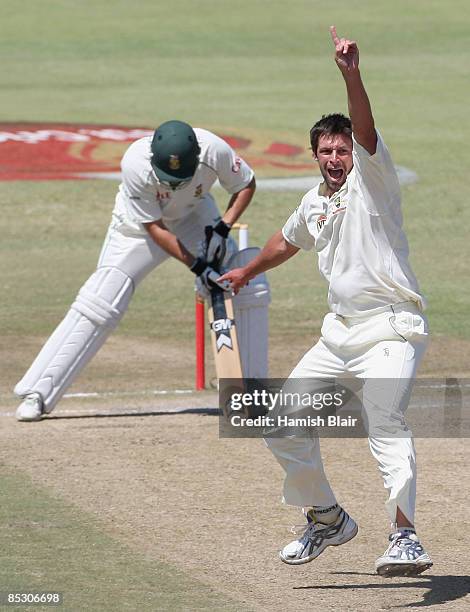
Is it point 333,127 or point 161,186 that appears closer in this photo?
point 333,127

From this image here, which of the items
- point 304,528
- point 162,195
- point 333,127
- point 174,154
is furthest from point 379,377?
point 162,195

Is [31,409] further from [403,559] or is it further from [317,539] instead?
[403,559]

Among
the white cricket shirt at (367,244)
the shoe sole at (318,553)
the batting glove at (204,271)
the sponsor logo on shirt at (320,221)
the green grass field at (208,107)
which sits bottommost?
the shoe sole at (318,553)

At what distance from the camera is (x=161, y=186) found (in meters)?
9.63

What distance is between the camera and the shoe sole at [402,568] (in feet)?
19.5

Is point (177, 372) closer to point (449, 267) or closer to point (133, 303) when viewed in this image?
point (133, 303)

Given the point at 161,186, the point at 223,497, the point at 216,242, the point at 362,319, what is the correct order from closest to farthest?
1. the point at 362,319
2. the point at 223,497
3. the point at 161,186
4. the point at 216,242

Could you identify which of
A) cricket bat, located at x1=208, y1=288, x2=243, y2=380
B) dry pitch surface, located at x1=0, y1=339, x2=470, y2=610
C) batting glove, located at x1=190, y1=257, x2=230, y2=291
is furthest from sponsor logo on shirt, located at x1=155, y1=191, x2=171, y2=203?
dry pitch surface, located at x1=0, y1=339, x2=470, y2=610

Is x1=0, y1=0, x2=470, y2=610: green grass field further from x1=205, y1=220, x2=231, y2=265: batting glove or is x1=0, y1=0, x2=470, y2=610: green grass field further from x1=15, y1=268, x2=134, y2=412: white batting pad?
x1=205, y1=220, x2=231, y2=265: batting glove

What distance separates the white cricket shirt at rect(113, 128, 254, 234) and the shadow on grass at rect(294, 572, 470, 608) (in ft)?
12.4

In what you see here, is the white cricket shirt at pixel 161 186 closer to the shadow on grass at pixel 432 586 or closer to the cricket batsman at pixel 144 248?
the cricket batsman at pixel 144 248

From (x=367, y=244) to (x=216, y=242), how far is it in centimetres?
361

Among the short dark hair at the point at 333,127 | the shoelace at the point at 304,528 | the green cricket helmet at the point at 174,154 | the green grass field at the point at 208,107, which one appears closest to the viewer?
the short dark hair at the point at 333,127

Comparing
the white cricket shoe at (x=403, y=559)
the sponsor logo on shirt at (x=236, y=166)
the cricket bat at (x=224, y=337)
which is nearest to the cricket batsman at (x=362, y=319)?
the white cricket shoe at (x=403, y=559)
